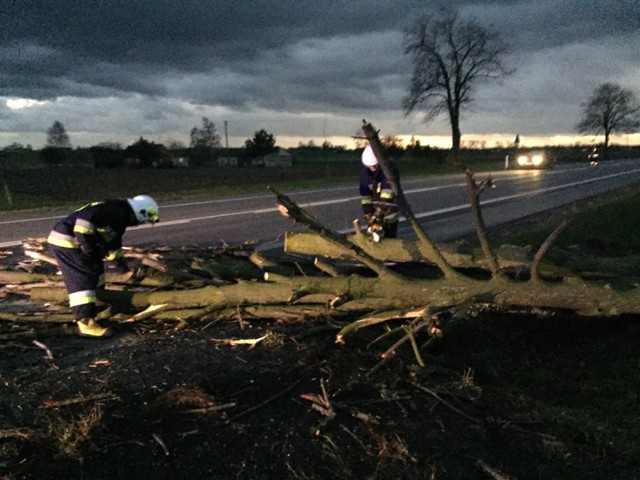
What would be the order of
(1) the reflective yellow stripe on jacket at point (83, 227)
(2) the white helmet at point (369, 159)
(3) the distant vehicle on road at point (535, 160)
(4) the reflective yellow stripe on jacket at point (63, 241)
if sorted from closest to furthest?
(1) the reflective yellow stripe on jacket at point (83, 227), (4) the reflective yellow stripe on jacket at point (63, 241), (2) the white helmet at point (369, 159), (3) the distant vehicle on road at point (535, 160)

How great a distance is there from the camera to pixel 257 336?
4.05 m

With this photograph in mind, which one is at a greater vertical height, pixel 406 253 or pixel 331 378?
pixel 406 253

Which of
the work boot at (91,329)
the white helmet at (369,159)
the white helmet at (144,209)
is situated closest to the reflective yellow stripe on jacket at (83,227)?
the white helmet at (144,209)

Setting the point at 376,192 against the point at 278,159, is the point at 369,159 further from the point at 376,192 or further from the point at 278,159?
the point at 278,159

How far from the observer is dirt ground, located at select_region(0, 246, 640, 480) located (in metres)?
2.53

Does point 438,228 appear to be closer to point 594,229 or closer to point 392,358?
point 594,229

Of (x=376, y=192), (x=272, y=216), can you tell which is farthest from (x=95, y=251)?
(x=272, y=216)

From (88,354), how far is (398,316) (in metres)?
2.14

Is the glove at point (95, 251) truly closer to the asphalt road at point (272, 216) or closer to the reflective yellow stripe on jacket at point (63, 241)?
the reflective yellow stripe on jacket at point (63, 241)

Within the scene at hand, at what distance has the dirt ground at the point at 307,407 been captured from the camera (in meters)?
2.53

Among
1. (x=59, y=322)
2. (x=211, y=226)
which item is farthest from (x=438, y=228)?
(x=59, y=322)

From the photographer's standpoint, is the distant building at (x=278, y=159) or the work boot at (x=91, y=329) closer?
the work boot at (x=91, y=329)

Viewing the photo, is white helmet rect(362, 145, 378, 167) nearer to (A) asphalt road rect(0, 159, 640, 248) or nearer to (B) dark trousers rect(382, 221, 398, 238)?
(B) dark trousers rect(382, 221, 398, 238)

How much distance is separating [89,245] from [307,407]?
2.58 m
